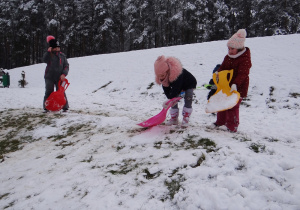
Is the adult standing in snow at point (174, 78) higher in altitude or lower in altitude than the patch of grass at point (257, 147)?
higher

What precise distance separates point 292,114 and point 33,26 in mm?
39279

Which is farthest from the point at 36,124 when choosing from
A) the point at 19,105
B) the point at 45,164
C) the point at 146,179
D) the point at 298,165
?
the point at 298,165

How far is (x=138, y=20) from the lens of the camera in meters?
29.1

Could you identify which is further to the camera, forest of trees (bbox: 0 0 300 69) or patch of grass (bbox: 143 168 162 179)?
forest of trees (bbox: 0 0 300 69)

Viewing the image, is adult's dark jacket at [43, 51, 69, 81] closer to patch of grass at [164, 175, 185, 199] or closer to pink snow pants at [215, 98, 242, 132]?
pink snow pants at [215, 98, 242, 132]

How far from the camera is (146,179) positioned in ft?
7.72

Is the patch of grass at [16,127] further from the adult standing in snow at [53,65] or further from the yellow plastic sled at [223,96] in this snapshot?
the yellow plastic sled at [223,96]

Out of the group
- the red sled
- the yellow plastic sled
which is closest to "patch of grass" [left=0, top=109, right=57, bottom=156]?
the red sled

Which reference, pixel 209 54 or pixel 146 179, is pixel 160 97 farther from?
pixel 146 179

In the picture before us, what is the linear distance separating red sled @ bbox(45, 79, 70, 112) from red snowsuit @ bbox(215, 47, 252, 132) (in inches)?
161

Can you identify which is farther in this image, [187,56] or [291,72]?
[187,56]

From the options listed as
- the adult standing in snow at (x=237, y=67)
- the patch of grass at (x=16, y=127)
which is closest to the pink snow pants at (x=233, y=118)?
the adult standing in snow at (x=237, y=67)

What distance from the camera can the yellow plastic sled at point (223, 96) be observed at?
345 centimetres

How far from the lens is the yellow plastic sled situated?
345cm
